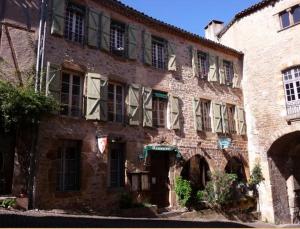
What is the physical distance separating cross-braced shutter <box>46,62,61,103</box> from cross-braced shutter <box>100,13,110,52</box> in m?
2.08

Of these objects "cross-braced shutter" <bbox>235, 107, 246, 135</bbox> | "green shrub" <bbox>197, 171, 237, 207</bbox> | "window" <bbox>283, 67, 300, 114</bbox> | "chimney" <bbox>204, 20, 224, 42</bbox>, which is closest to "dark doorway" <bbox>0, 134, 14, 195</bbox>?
"green shrub" <bbox>197, 171, 237, 207</bbox>

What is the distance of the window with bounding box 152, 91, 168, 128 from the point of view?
40.1ft

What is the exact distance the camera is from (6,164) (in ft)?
28.7

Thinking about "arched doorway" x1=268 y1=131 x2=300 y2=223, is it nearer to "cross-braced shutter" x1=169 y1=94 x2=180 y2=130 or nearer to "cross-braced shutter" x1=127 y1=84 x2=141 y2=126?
"cross-braced shutter" x1=169 y1=94 x2=180 y2=130

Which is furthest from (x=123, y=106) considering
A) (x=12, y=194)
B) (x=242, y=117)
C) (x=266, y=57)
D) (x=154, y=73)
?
(x=266, y=57)

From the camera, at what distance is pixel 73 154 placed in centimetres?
983

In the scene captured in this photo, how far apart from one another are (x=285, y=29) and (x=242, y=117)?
442cm

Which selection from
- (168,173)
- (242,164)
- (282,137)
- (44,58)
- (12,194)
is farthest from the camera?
(242,164)

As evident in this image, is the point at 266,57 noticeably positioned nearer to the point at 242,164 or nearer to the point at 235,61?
the point at 235,61

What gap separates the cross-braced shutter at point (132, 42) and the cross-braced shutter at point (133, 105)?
3.85ft

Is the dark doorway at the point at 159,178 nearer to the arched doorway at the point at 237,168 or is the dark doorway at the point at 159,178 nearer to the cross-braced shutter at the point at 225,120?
the cross-braced shutter at the point at 225,120

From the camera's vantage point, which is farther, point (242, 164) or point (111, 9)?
point (242, 164)

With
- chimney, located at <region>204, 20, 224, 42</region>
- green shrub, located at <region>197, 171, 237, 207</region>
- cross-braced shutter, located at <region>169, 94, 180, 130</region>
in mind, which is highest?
chimney, located at <region>204, 20, 224, 42</region>

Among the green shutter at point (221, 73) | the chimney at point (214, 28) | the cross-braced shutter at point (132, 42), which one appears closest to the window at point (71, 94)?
the cross-braced shutter at point (132, 42)
